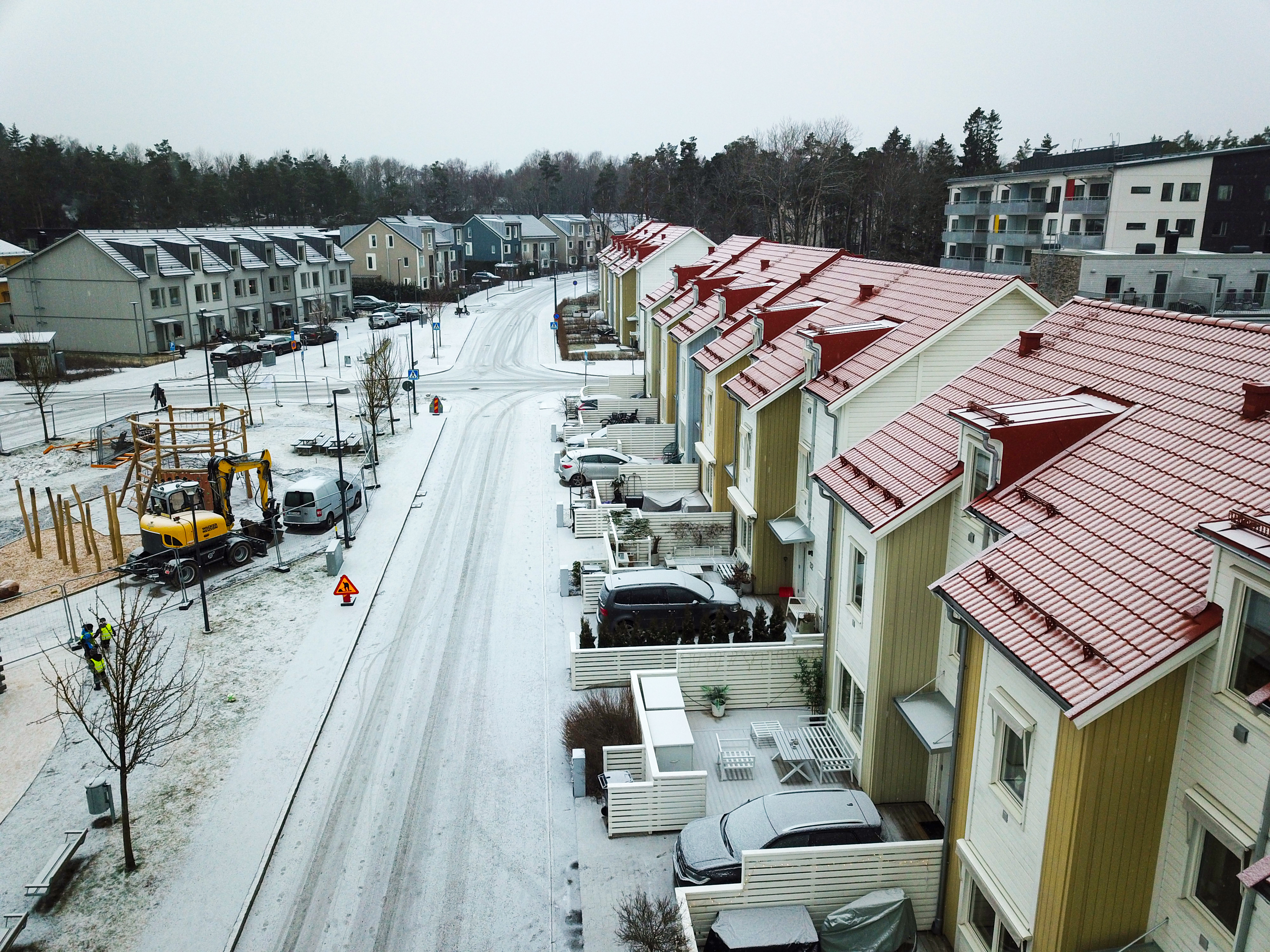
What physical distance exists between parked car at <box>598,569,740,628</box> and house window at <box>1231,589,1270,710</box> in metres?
13.6

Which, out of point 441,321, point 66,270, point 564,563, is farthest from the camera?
point 441,321

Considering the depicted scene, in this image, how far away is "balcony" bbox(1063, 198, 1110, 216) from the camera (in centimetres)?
5909

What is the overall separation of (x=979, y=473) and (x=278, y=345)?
62.3 meters

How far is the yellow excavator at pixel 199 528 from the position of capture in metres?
25.8

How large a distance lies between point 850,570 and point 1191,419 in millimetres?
6635

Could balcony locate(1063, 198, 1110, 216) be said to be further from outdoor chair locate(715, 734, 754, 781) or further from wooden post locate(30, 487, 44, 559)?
wooden post locate(30, 487, 44, 559)

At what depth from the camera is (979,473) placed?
13789 mm

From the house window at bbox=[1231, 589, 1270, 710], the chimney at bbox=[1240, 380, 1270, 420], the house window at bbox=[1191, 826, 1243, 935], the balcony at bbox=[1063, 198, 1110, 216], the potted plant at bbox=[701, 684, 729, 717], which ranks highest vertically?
the balcony at bbox=[1063, 198, 1110, 216]

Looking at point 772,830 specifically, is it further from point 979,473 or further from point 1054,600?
point 979,473

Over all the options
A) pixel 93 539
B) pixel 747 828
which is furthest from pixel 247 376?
pixel 747 828

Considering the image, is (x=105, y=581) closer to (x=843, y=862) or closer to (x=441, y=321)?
(x=843, y=862)

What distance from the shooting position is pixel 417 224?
100750 mm

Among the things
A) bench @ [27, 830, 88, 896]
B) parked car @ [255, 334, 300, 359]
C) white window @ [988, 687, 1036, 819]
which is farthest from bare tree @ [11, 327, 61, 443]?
white window @ [988, 687, 1036, 819]

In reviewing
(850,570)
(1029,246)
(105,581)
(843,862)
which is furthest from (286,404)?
(1029,246)
